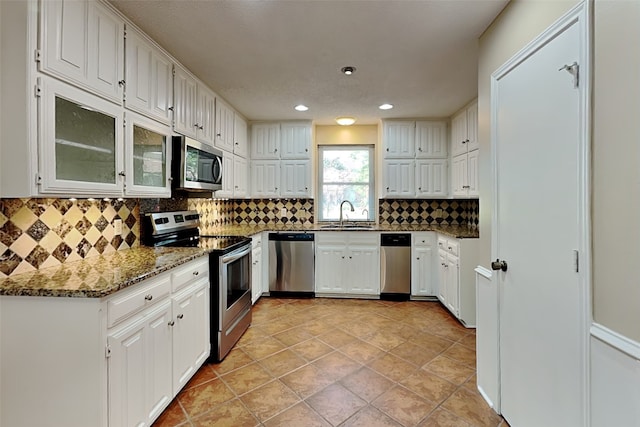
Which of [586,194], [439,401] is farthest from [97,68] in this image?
[439,401]

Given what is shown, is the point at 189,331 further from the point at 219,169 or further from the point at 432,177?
the point at 432,177

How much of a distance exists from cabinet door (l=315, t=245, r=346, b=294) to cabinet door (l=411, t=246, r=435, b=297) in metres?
0.92

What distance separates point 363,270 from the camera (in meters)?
4.10

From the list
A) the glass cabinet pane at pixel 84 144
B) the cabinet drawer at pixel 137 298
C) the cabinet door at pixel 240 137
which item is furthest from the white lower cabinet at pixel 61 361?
the cabinet door at pixel 240 137

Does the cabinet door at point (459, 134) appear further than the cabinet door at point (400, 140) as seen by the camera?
No

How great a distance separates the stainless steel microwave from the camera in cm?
249

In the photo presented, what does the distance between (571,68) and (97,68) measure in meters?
2.32

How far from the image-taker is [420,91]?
324cm

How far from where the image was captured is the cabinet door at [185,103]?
2533 millimetres

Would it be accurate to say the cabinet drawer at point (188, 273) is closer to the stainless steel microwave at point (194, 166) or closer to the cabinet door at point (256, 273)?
the stainless steel microwave at point (194, 166)

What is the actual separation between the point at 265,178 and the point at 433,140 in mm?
2461

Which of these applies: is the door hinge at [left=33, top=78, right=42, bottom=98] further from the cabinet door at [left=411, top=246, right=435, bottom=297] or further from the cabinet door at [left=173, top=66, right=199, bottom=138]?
the cabinet door at [left=411, top=246, right=435, bottom=297]

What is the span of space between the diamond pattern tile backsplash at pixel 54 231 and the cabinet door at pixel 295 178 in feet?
7.60

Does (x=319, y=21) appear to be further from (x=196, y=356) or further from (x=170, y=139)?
(x=196, y=356)
